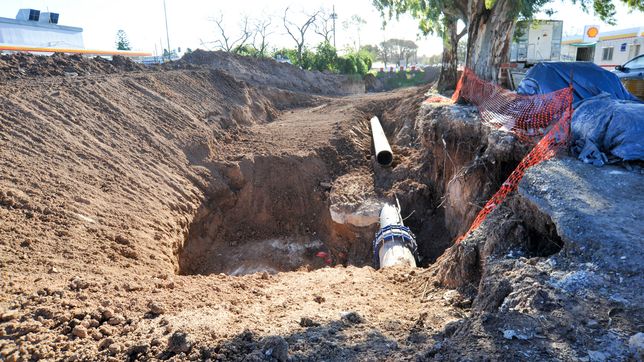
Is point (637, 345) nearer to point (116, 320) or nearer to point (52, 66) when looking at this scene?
point (116, 320)

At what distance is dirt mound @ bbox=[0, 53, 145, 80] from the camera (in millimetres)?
10070

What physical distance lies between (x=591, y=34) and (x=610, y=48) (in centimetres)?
334

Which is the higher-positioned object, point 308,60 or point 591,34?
point 591,34

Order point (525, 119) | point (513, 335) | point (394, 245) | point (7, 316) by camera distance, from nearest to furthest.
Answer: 1. point (513, 335)
2. point (7, 316)
3. point (394, 245)
4. point (525, 119)

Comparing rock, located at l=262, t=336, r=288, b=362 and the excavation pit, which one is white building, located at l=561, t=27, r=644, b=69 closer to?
the excavation pit

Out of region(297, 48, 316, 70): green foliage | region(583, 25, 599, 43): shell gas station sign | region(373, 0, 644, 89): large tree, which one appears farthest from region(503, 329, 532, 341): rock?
region(297, 48, 316, 70): green foliage

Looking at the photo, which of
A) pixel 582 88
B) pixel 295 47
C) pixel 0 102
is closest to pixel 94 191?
pixel 0 102

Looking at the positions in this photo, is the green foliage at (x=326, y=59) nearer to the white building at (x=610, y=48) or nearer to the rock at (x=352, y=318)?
the white building at (x=610, y=48)

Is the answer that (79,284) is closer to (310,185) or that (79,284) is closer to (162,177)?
(162,177)

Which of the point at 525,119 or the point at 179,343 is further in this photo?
the point at 525,119

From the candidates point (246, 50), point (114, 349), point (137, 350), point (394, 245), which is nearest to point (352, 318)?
point (137, 350)

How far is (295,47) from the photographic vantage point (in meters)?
37.3

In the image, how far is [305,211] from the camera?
9914mm

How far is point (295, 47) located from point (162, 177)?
3142 centimetres
